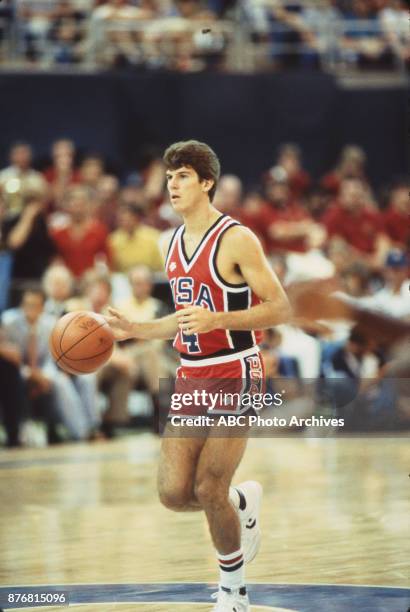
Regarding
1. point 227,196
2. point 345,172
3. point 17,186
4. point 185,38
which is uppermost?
point 185,38

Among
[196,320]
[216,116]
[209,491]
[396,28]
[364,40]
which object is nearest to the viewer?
[196,320]

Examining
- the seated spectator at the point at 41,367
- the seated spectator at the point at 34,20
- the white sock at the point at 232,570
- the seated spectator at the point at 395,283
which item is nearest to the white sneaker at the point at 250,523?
the white sock at the point at 232,570

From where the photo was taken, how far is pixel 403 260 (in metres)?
13.4

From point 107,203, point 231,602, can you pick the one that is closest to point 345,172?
point 107,203

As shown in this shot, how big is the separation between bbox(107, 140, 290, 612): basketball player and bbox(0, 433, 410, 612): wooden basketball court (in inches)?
17.0

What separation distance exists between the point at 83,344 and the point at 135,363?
709 centimetres

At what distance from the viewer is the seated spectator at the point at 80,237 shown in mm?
13602

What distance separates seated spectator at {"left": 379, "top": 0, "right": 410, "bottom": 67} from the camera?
18766 millimetres

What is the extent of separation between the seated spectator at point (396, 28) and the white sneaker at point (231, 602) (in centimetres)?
1365

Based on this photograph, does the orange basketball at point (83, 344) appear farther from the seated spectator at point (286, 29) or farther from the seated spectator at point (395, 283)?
the seated spectator at point (286, 29)

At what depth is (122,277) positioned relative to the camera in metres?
13.9

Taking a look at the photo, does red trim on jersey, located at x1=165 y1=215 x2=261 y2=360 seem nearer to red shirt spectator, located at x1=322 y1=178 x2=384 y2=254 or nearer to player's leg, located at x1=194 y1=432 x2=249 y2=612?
player's leg, located at x1=194 y1=432 x2=249 y2=612

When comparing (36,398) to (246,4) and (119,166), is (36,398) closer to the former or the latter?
(119,166)

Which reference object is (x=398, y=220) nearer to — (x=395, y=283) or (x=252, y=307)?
(x=395, y=283)
